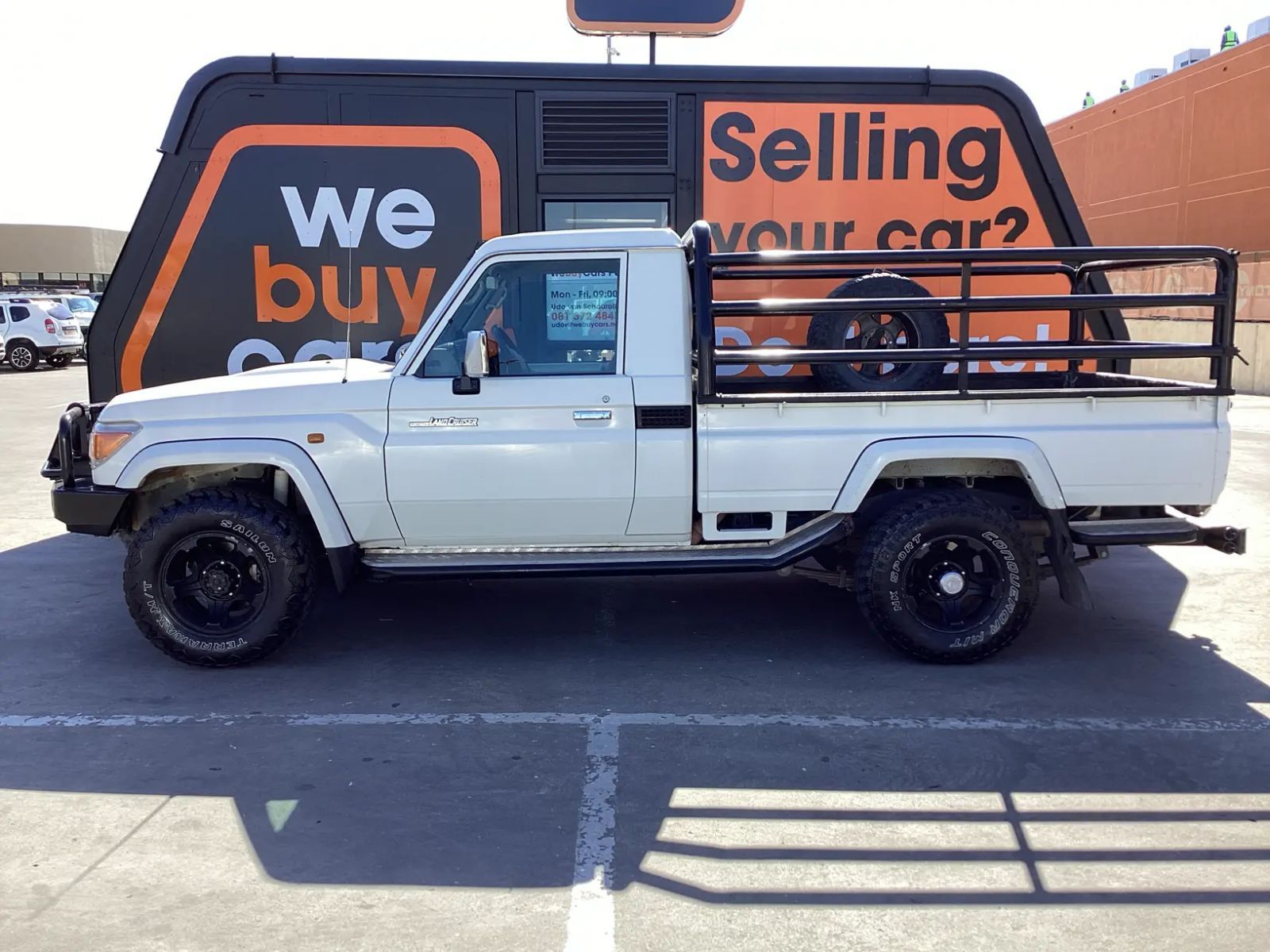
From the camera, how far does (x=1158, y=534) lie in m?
5.33

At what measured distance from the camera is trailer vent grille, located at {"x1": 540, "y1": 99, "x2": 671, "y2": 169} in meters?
7.00

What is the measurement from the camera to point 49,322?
2706 centimetres

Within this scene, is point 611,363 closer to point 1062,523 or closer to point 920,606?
point 920,606

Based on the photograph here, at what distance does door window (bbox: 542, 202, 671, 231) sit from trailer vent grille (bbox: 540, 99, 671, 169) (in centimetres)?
25

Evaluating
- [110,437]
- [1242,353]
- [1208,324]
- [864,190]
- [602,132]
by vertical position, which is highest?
[602,132]

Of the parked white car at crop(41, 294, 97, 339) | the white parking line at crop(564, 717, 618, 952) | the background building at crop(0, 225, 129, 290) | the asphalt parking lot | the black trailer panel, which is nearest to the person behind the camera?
the white parking line at crop(564, 717, 618, 952)

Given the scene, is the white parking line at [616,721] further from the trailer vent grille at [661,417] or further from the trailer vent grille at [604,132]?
the trailer vent grille at [604,132]

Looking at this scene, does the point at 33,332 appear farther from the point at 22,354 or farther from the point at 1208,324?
the point at 1208,324

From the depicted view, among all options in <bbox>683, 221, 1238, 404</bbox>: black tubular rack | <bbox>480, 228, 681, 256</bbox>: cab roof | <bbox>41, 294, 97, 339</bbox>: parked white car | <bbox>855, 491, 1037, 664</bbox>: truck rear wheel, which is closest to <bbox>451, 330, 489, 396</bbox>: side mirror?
<bbox>480, 228, 681, 256</bbox>: cab roof

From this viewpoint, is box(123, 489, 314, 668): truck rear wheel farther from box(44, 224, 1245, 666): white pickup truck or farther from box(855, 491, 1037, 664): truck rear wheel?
box(855, 491, 1037, 664): truck rear wheel

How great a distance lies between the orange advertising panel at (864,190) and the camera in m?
7.12

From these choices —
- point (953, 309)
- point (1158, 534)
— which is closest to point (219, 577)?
point (953, 309)

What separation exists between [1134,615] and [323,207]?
18.5 feet

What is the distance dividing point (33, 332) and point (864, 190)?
2566cm
